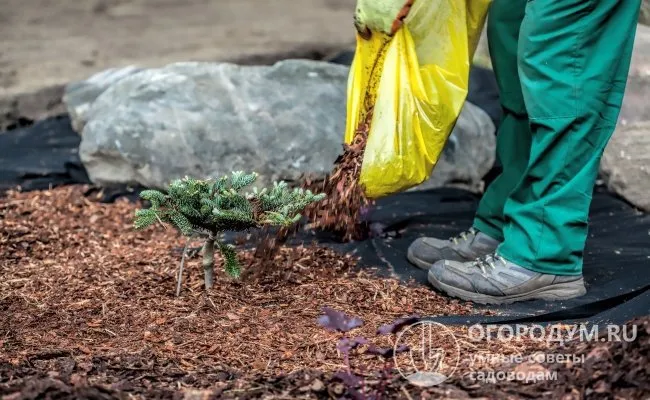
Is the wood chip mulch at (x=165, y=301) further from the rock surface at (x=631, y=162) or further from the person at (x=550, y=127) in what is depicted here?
the rock surface at (x=631, y=162)

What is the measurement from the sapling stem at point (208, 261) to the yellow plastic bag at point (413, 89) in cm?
58

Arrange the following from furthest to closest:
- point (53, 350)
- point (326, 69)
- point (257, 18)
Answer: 1. point (257, 18)
2. point (326, 69)
3. point (53, 350)

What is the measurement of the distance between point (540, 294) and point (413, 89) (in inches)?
33.4

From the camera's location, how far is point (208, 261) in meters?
3.60

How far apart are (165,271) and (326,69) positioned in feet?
5.97

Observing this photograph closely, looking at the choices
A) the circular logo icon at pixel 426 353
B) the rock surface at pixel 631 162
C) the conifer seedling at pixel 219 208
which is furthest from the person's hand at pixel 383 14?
the rock surface at pixel 631 162

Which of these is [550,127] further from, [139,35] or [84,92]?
[139,35]

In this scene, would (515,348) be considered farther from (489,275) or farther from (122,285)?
(122,285)

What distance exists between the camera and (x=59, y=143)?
18.6 ft

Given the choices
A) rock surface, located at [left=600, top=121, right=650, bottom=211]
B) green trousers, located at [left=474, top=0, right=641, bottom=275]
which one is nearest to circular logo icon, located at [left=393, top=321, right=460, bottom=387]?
green trousers, located at [left=474, top=0, right=641, bottom=275]

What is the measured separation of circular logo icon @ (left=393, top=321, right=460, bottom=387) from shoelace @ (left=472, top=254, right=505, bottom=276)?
455 millimetres

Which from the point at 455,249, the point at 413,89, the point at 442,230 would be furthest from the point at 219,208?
the point at 442,230

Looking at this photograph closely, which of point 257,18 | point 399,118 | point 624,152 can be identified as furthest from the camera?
point 257,18

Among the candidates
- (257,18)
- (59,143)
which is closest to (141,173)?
(59,143)
